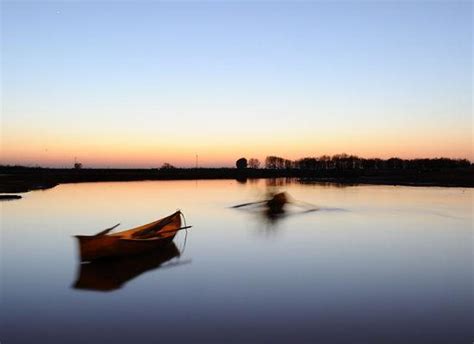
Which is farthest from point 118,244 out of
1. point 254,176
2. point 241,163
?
point 241,163

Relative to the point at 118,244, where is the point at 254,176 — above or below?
above

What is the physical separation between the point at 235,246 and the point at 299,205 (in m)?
17.3

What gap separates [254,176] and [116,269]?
118 meters

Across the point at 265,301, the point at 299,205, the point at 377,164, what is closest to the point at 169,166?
the point at 377,164

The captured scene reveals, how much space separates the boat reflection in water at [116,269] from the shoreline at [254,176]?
112 ft

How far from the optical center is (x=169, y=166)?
492 feet

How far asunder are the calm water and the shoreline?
34146 millimetres

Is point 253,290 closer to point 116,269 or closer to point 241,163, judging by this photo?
point 116,269

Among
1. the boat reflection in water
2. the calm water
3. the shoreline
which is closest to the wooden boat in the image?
the boat reflection in water

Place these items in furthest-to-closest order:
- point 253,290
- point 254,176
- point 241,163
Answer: point 241,163
point 254,176
point 253,290

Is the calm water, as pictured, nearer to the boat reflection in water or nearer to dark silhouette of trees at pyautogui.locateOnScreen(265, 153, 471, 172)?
the boat reflection in water

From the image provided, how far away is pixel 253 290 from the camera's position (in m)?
10.4

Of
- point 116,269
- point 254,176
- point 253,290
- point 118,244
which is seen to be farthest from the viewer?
point 254,176

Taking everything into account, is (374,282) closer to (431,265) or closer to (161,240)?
(431,265)
